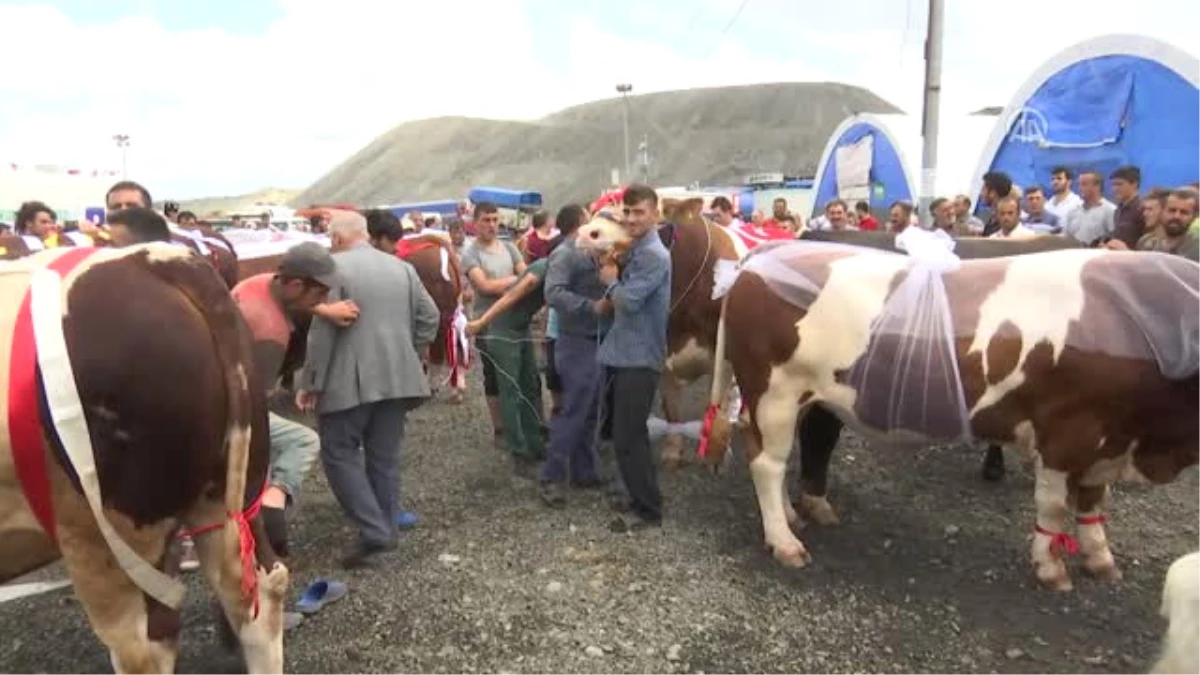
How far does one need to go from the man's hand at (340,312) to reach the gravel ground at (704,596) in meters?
1.21

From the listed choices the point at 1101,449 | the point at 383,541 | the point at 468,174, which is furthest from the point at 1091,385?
the point at 468,174

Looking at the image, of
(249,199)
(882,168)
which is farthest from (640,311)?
(249,199)

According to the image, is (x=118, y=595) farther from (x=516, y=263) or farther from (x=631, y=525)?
(x=516, y=263)

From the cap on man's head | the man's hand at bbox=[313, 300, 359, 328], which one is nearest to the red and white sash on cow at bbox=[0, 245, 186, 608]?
the cap on man's head

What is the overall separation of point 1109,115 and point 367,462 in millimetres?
9990

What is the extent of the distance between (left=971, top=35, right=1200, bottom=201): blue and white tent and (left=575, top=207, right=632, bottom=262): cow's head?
306 inches

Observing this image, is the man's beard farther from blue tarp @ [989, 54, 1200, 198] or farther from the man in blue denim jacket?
blue tarp @ [989, 54, 1200, 198]

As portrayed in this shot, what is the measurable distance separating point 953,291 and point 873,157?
1511 centimetres

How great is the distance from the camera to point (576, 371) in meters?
5.28

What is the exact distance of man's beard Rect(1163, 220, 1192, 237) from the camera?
17.1ft

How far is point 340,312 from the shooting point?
13.5 feet

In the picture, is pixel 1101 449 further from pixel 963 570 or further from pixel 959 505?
pixel 959 505

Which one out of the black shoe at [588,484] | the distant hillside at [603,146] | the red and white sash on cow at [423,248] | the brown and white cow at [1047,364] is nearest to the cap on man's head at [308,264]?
the brown and white cow at [1047,364]

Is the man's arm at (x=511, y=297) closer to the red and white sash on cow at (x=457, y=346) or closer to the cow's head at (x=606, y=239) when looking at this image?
the cow's head at (x=606, y=239)
